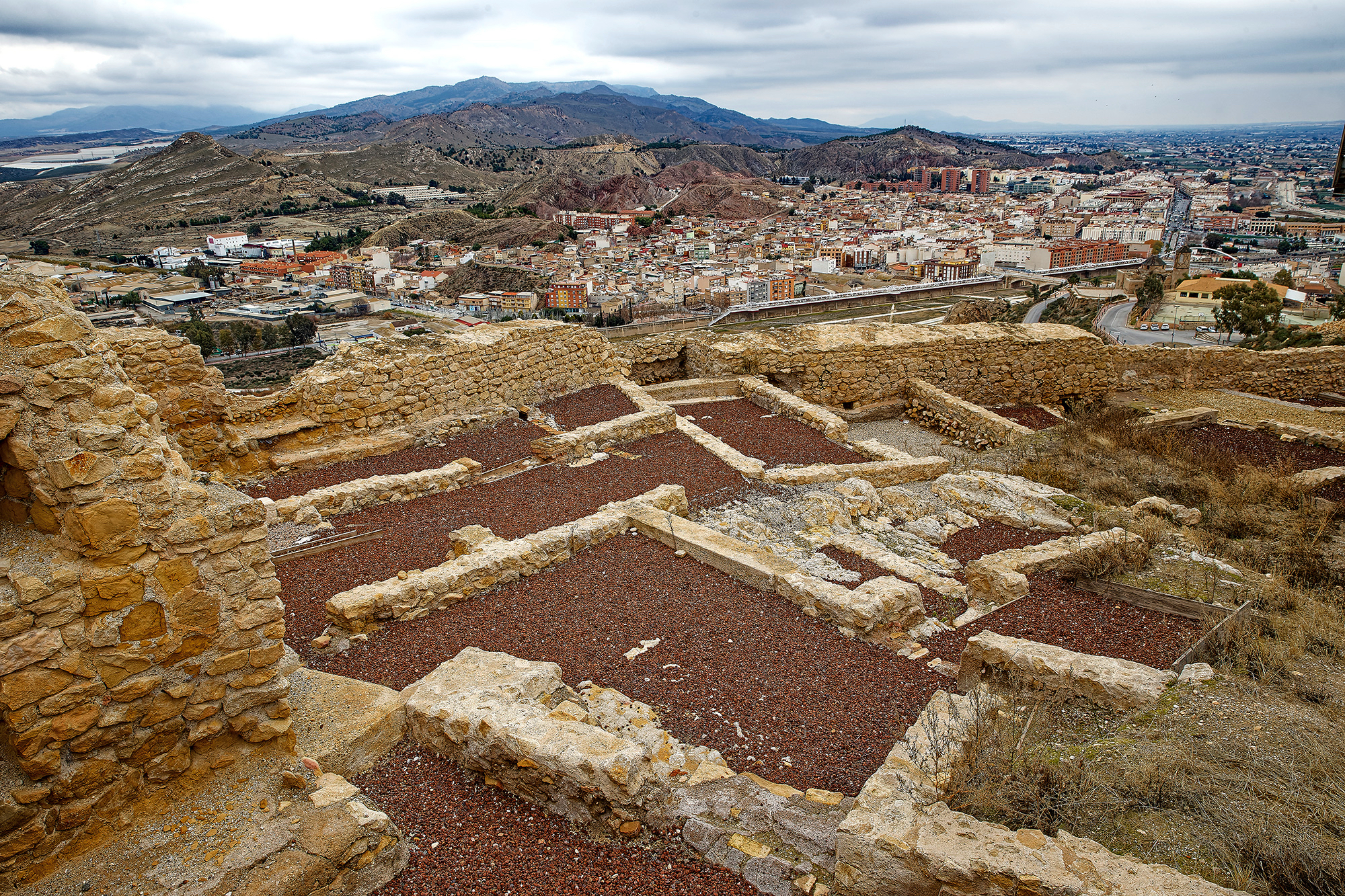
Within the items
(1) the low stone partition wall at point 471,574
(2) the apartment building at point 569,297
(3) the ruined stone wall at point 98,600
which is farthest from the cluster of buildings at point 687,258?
(3) the ruined stone wall at point 98,600

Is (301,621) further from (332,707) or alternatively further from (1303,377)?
(1303,377)

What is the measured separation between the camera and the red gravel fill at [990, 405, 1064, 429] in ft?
43.4

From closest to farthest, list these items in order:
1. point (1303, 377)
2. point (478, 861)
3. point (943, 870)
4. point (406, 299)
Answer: point (943, 870) → point (478, 861) → point (1303, 377) → point (406, 299)

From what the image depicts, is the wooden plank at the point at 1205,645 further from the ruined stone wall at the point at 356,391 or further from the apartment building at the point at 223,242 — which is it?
the apartment building at the point at 223,242

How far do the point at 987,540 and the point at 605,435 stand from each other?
16.7ft

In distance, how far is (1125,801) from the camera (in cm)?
333

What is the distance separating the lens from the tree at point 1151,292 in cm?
5359

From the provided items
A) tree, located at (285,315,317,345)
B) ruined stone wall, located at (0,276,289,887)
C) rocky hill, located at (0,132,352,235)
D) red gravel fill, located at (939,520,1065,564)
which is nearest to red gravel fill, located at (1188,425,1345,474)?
red gravel fill, located at (939,520,1065,564)

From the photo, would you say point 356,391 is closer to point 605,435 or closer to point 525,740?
point 605,435

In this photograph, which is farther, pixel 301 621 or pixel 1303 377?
pixel 1303 377

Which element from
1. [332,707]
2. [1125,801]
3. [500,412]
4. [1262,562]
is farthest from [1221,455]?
[332,707]

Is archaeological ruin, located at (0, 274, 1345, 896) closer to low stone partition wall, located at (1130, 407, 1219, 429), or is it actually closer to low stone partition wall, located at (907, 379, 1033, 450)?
low stone partition wall, located at (907, 379, 1033, 450)

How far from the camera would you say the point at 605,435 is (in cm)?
1012

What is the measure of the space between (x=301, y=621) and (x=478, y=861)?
306cm
